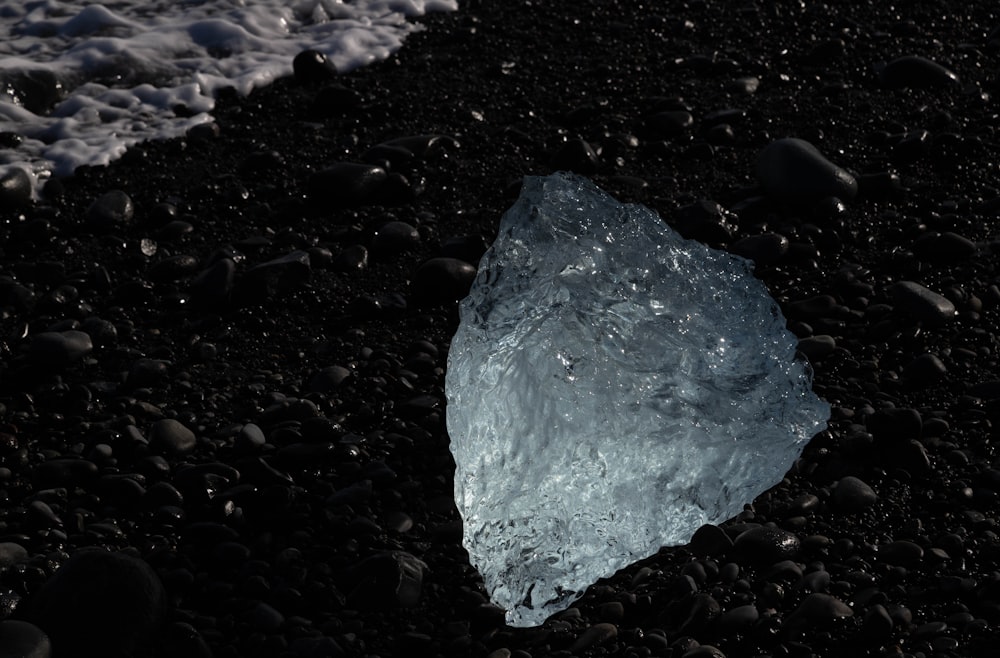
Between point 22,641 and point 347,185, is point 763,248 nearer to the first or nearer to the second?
point 347,185

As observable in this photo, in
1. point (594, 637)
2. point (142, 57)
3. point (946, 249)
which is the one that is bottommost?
point (142, 57)

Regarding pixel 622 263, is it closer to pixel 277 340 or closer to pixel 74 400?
pixel 277 340

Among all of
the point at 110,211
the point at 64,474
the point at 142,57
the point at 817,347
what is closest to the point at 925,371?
the point at 817,347

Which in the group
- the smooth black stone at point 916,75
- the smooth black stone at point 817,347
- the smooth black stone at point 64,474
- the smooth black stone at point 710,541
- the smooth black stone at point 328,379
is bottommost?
the smooth black stone at point 64,474

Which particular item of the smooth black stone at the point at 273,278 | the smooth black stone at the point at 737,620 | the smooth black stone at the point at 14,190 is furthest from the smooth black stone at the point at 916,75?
the smooth black stone at the point at 14,190

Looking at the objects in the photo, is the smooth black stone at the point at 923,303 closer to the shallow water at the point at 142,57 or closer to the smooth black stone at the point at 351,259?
the smooth black stone at the point at 351,259

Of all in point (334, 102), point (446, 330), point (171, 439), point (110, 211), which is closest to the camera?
point (171, 439)

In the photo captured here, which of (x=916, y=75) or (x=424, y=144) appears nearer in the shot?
(x=424, y=144)
